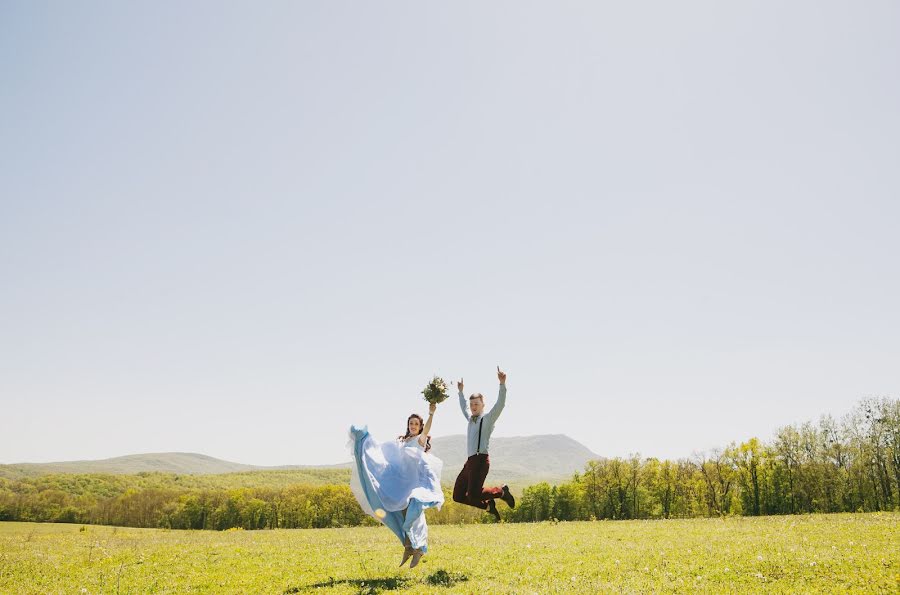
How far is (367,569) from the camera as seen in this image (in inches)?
498

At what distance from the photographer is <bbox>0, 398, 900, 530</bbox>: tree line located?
58.7m

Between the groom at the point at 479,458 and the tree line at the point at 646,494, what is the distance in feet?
158

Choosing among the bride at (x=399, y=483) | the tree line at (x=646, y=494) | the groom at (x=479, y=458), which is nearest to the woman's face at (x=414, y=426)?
the bride at (x=399, y=483)

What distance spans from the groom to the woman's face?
3.95ft

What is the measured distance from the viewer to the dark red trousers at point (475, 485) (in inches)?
471

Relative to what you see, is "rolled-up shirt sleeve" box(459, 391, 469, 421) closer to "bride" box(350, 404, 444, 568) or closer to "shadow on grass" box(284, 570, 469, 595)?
"bride" box(350, 404, 444, 568)

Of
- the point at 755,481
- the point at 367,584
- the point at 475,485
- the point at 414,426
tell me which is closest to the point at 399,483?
the point at 414,426

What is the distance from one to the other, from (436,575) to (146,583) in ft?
21.2

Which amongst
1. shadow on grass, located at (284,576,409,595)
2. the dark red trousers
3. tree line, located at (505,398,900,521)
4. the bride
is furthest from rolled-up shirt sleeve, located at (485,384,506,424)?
tree line, located at (505,398,900,521)

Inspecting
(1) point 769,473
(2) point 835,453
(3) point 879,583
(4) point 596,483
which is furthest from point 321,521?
(3) point 879,583

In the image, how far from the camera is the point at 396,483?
1155 centimetres

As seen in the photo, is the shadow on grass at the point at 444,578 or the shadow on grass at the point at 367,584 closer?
the shadow on grass at the point at 367,584

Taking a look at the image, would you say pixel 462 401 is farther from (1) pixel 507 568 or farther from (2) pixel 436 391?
(1) pixel 507 568

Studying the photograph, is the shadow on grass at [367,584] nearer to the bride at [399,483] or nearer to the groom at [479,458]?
the bride at [399,483]
